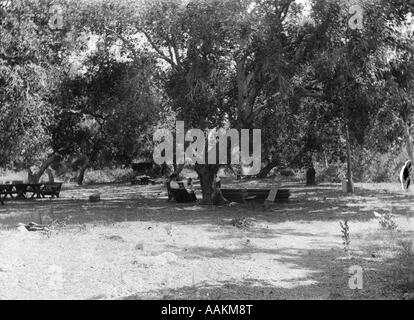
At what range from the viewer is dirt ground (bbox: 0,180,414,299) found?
685 cm

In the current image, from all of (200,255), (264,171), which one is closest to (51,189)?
(200,255)

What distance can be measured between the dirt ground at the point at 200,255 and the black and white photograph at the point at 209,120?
48mm

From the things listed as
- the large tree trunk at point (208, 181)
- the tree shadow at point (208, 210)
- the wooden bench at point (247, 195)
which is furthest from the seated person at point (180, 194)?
the wooden bench at point (247, 195)

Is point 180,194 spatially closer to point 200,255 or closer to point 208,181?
point 208,181

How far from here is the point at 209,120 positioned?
16.8 metres

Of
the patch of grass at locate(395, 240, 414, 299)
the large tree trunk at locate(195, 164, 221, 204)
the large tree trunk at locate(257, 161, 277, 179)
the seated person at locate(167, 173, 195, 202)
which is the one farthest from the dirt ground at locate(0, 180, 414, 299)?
the large tree trunk at locate(257, 161, 277, 179)

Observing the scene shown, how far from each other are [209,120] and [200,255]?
8122 millimetres

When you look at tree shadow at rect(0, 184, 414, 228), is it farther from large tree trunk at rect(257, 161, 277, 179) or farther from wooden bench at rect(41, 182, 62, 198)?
large tree trunk at rect(257, 161, 277, 179)

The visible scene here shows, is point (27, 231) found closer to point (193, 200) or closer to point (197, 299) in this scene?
point (197, 299)

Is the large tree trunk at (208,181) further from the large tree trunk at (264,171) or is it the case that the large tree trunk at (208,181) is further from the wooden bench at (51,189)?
the large tree trunk at (264,171)

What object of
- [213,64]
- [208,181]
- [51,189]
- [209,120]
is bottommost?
[51,189]

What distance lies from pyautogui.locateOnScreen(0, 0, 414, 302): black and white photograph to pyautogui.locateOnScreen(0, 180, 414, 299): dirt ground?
0.05m

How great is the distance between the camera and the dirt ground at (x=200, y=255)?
6.85m

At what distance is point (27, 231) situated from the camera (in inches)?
469
